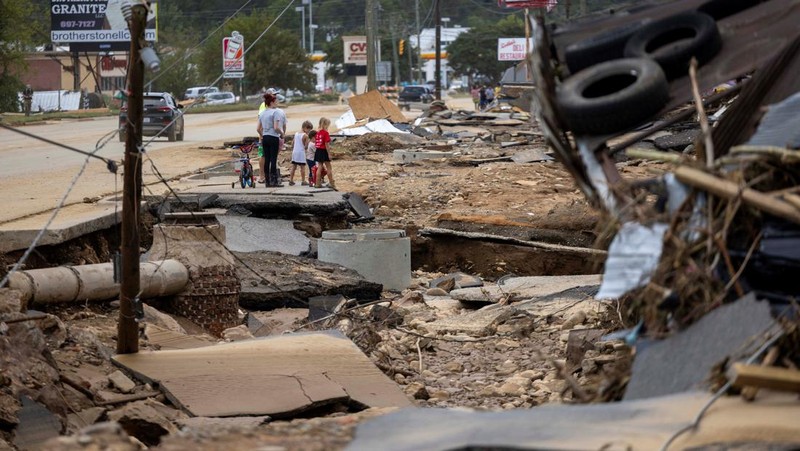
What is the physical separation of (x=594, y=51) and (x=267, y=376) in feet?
12.9

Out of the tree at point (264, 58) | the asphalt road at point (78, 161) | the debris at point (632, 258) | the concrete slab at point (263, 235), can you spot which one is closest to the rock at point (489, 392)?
the asphalt road at point (78, 161)

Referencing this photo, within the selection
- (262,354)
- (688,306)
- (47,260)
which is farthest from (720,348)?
(47,260)

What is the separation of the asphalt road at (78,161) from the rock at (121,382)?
7.32ft

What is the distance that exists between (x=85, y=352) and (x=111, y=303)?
2168mm

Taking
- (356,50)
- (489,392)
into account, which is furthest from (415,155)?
(356,50)

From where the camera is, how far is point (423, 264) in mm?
18250

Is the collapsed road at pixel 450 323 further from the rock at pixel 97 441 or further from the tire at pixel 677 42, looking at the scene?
the tire at pixel 677 42

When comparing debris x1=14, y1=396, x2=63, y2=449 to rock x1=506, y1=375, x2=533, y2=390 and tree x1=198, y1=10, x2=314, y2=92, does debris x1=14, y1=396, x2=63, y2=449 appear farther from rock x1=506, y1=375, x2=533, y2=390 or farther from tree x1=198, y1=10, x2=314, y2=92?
tree x1=198, y1=10, x2=314, y2=92

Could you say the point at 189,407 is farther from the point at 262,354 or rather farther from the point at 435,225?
the point at 435,225

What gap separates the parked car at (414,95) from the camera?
7888cm

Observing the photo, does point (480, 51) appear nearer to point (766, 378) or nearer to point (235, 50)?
point (235, 50)

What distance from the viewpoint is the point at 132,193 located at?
9.35 metres

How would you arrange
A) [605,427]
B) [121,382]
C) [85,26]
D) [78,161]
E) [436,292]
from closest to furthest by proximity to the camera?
1. [605,427]
2. [121,382]
3. [436,292]
4. [78,161]
5. [85,26]

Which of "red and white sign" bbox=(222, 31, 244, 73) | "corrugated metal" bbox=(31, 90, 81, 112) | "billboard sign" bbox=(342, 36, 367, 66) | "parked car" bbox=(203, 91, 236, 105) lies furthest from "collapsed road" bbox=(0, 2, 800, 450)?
"parked car" bbox=(203, 91, 236, 105)
